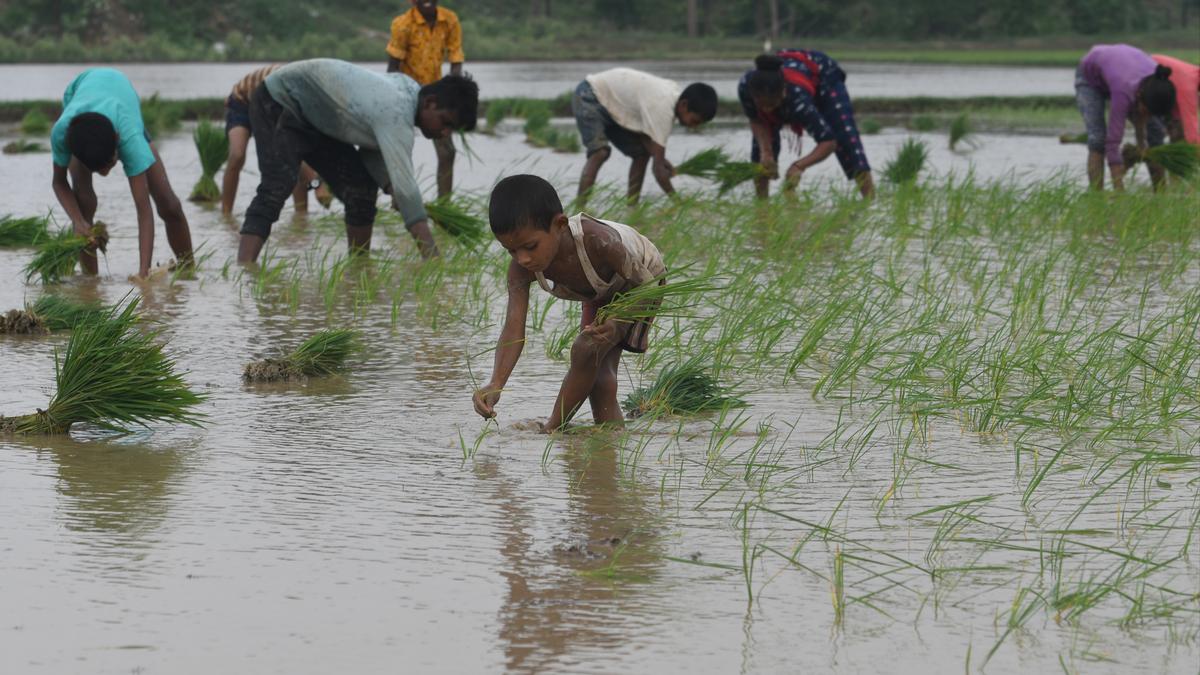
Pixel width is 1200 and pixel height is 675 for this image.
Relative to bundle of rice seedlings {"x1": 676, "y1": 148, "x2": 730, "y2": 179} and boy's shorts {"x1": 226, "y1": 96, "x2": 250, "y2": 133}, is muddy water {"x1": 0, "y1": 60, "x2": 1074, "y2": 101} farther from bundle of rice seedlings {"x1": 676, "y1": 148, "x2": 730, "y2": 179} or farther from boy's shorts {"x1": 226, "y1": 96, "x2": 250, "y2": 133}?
bundle of rice seedlings {"x1": 676, "y1": 148, "x2": 730, "y2": 179}

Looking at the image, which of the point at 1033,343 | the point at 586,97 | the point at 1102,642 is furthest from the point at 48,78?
the point at 1102,642

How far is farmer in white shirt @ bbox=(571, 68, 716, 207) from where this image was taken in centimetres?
870

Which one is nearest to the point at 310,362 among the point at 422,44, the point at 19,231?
the point at 19,231

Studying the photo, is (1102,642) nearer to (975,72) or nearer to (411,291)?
(411,291)

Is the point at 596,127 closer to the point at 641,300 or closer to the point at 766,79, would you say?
the point at 766,79

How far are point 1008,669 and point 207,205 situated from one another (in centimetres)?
783

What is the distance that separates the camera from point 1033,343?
15.6ft

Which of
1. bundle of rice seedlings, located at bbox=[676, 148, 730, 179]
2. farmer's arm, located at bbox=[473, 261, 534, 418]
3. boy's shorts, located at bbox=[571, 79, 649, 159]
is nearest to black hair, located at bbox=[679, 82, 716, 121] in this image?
bundle of rice seedlings, located at bbox=[676, 148, 730, 179]

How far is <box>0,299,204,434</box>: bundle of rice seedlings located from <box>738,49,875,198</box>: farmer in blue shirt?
17.2ft

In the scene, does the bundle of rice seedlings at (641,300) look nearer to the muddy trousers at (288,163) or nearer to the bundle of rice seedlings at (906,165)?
the muddy trousers at (288,163)

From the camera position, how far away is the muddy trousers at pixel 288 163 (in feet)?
22.0

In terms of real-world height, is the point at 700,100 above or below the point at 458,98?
below

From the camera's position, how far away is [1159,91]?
29.0 ft

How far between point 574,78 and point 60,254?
22.1 metres
